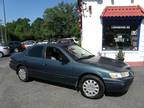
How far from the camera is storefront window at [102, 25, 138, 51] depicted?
1319cm

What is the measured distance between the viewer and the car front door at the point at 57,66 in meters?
6.82

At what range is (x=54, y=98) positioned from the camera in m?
6.46

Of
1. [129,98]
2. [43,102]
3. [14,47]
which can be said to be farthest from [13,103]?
[14,47]

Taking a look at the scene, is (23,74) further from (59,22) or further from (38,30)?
(38,30)

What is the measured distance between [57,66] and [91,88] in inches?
54.0

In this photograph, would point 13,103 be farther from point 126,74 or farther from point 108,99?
point 126,74

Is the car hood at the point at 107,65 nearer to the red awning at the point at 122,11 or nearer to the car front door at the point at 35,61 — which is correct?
the car front door at the point at 35,61

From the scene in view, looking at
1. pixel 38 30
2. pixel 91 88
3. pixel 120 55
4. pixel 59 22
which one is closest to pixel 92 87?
pixel 91 88

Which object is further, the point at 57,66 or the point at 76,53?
the point at 76,53

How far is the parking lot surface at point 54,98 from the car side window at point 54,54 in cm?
103

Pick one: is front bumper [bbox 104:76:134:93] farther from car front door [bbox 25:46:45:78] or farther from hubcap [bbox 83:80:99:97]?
car front door [bbox 25:46:45:78]

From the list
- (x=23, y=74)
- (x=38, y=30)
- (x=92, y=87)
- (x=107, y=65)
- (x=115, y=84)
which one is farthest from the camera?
(x=38, y=30)

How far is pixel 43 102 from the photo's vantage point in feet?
20.1

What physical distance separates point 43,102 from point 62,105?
1.95 ft
